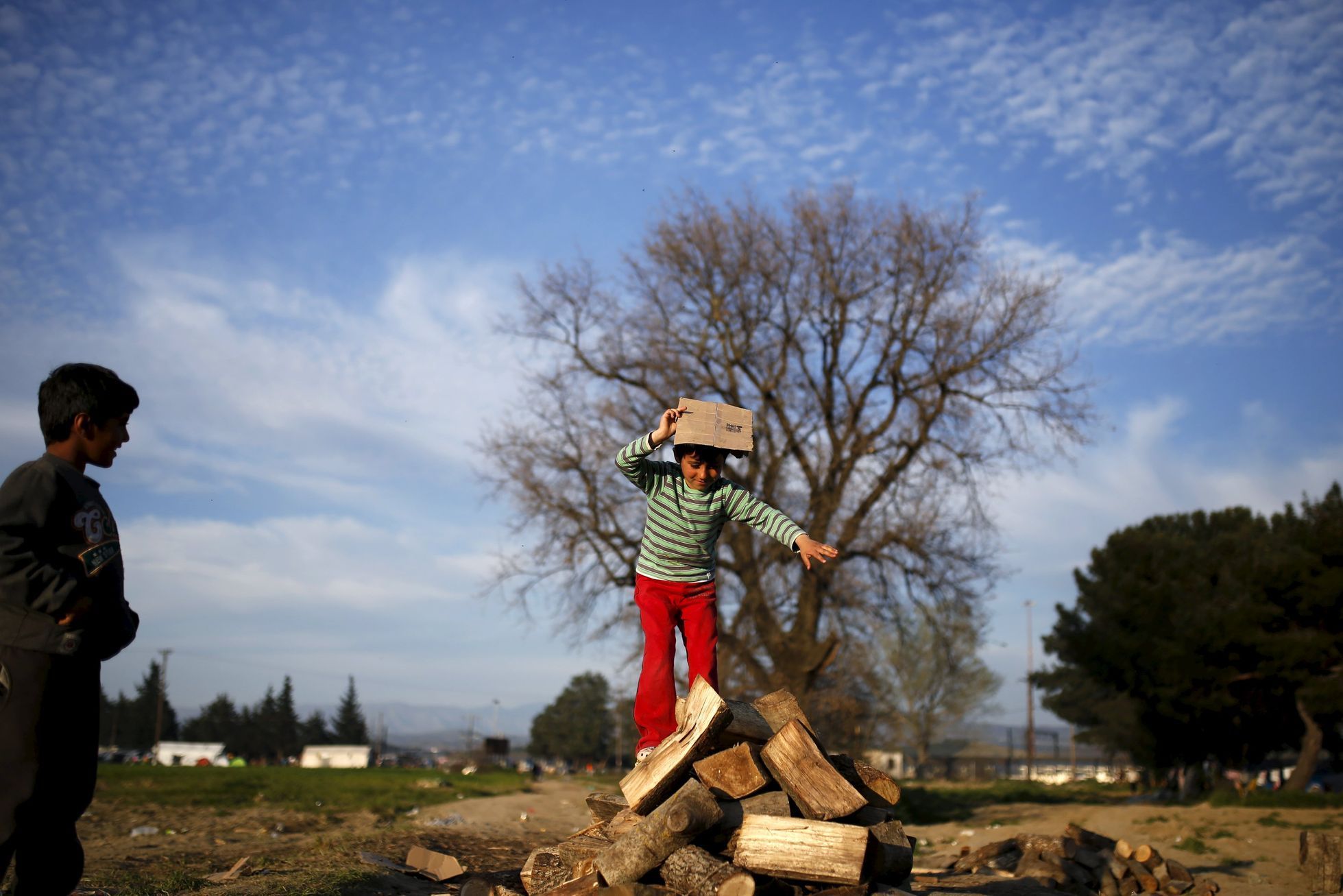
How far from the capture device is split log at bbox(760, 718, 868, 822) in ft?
14.1

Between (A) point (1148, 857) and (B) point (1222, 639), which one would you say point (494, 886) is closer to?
(A) point (1148, 857)

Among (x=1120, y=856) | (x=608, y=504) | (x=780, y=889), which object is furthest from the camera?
(x=608, y=504)

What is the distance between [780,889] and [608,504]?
576 inches

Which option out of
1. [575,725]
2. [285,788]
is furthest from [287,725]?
[285,788]

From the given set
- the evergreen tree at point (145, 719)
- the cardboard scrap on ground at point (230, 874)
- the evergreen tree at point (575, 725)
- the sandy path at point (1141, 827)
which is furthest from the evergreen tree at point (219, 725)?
the cardboard scrap on ground at point (230, 874)

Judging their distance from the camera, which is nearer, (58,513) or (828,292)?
(58,513)

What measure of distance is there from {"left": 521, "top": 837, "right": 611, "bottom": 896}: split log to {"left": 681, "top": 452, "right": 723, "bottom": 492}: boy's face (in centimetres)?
201

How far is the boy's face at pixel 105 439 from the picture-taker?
349cm

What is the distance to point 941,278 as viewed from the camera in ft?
63.6

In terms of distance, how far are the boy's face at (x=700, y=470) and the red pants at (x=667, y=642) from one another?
0.58 m

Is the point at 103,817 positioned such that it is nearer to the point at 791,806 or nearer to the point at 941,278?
the point at 791,806

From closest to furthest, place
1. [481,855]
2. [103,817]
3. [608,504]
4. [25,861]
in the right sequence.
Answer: [25,861]
[481,855]
[103,817]
[608,504]

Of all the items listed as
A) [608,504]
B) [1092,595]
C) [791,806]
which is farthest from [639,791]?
[1092,595]

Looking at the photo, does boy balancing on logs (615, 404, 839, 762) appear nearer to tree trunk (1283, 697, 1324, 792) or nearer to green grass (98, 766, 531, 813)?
green grass (98, 766, 531, 813)
